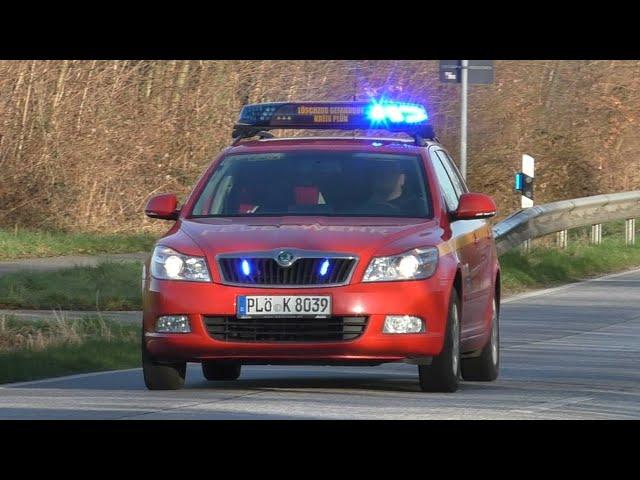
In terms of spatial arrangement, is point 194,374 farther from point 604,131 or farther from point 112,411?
point 604,131

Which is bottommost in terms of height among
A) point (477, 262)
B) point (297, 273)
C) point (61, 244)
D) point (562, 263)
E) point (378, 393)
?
point (378, 393)

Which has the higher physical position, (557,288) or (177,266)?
(557,288)

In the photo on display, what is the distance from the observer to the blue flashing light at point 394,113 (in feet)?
47.3

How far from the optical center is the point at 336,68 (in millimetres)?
34500

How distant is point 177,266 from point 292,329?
81 cm

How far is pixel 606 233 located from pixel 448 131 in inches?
123

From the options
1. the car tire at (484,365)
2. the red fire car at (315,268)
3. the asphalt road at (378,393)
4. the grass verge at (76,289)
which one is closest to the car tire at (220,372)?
the asphalt road at (378,393)

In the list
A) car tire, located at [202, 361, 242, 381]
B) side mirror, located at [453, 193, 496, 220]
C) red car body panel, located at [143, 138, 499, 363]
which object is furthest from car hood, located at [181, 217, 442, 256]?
car tire, located at [202, 361, 242, 381]

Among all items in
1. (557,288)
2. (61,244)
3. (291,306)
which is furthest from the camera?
(61,244)

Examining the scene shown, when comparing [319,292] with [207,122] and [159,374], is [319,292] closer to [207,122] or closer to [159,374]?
[159,374]

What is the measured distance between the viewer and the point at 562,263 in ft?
88.2

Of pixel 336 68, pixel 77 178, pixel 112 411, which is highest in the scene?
pixel 336 68

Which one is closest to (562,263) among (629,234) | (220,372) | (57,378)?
(629,234)
